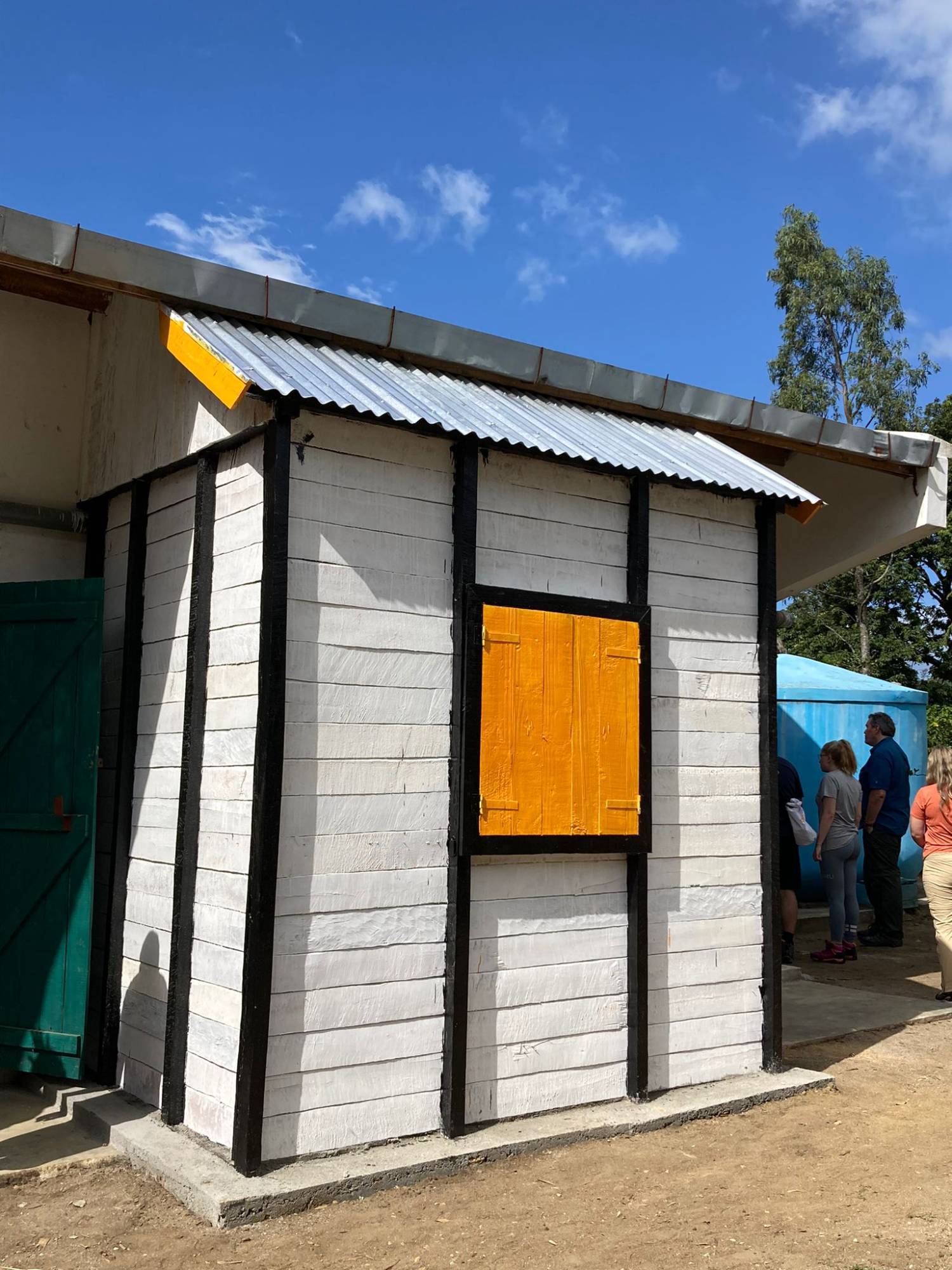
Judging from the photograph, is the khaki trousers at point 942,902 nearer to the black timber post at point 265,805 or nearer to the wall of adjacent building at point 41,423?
the black timber post at point 265,805

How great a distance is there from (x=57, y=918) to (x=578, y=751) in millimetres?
2566

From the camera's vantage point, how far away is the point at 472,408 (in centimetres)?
517

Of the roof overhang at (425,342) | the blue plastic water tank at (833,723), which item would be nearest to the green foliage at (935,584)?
the blue plastic water tank at (833,723)

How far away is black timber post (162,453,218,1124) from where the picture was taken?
4637mm

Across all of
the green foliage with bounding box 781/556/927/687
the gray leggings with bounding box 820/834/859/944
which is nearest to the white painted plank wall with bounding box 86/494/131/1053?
the gray leggings with bounding box 820/834/859/944

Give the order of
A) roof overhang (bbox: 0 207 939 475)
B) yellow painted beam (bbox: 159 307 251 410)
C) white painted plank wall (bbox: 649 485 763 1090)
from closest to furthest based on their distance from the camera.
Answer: yellow painted beam (bbox: 159 307 251 410)
roof overhang (bbox: 0 207 939 475)
white painted plank wall (bbox: 649 485 763 1090)

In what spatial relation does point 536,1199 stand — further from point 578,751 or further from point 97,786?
point 97,786

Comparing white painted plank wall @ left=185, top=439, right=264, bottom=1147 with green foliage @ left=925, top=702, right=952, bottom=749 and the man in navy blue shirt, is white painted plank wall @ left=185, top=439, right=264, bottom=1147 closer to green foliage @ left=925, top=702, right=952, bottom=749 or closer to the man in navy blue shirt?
the man in navy blue shirt

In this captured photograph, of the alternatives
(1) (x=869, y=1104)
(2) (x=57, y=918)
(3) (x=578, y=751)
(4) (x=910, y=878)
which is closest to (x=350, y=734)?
(3) (x=578, y=751)

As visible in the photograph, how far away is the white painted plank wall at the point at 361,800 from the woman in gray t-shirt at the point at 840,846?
217 inches

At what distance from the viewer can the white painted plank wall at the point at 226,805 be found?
434 cm

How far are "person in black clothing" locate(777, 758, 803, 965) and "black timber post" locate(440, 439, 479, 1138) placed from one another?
4.35 metres

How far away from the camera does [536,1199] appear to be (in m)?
4.28

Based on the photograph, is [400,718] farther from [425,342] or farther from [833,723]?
[833,723]
